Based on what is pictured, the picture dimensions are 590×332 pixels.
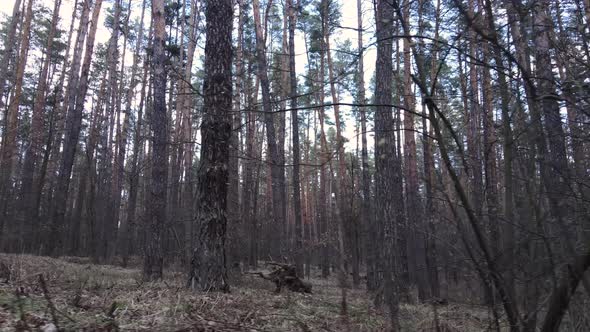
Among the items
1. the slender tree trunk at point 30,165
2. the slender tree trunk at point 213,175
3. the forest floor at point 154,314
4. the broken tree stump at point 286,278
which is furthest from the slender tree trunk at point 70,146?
the slender tree trunk at point 213,175

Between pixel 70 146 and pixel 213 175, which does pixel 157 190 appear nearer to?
pixel 213 175

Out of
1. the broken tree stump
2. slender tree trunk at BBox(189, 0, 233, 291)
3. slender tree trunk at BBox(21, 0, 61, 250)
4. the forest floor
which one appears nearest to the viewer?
the forest floor

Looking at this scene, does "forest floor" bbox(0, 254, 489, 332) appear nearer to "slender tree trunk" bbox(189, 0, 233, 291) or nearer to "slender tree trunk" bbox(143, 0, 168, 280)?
"slender tree trunk" bbox(189, 0, 233, 291)

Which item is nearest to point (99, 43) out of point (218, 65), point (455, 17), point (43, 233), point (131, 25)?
point (131, 25)

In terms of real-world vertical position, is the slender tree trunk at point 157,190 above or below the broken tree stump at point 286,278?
above

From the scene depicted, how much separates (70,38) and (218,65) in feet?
73.0

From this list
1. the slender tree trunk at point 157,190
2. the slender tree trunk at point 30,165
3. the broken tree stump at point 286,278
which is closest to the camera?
the broken tree stump at point 286,278

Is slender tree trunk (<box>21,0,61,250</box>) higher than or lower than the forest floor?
higher

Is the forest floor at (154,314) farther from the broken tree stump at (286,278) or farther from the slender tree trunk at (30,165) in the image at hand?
the slender tree trunk at (30,165)

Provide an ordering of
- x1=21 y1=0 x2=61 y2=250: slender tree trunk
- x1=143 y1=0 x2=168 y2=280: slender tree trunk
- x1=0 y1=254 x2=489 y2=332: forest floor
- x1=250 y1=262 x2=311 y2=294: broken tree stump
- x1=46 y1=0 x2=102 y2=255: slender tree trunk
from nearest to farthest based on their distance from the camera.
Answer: x1=0 y1=254 x2=489 y2=332: forest floor, x1=250 y1=262 x2=311 y2=294: broken tree stump, x1=143 y1=0 x2=168 y2=280: slender tree trunk, x1=46 y1=0 x2=102 y2=255: slender tree trunk, x1=21 y1=0 x2=61 y2=250: slender tree trunk

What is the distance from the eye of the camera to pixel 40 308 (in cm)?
325

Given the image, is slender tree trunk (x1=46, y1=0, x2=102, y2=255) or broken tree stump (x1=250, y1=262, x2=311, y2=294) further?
slender tree trunk (x1=46, y1=0, x2=102, y2=255)

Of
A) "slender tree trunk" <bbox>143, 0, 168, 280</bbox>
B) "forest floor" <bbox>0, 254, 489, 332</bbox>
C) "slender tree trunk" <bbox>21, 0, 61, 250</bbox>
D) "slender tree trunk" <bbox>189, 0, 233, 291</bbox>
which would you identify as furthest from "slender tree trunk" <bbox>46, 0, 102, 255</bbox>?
"slender tree trunk" <bbox>189, 0, 233, 291</bbox>

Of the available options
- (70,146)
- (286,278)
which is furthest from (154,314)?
(70,146)
